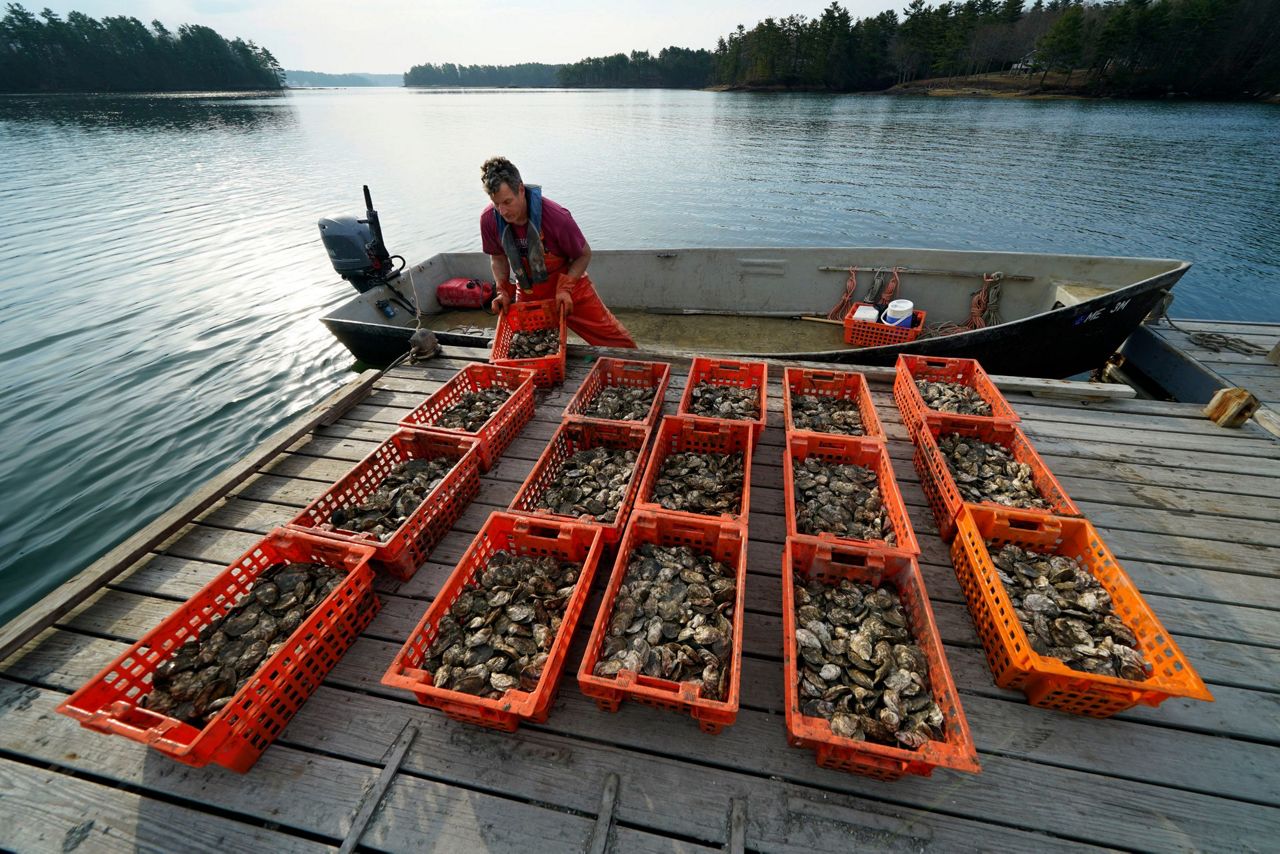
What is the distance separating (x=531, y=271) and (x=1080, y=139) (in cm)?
3693

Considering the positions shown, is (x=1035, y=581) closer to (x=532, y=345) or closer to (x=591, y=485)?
(x=591, y=485)

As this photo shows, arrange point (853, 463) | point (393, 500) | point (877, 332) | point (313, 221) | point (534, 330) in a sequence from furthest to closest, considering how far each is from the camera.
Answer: point (313, 221)
point (877, 332)
point (534, 330)
point (853, 463)
point (393, 500)

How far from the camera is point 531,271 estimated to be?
479cm

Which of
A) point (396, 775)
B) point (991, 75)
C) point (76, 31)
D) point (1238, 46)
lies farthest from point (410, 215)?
point (76, 31)

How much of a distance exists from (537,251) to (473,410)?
168 centimetres

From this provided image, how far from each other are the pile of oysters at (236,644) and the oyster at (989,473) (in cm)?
376

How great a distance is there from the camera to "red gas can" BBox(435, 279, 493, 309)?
866cm

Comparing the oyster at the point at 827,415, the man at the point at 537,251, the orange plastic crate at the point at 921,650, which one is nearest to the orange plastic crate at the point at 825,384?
the oyster at the point at 827,415

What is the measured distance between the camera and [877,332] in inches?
286

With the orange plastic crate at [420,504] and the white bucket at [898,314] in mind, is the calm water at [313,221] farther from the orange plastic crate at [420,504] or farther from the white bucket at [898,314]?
the white bucket at [898,314]

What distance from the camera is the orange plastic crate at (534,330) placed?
4.59m

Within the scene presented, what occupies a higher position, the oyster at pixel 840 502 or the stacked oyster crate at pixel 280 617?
the stacked oyster crate at pixel 280 617

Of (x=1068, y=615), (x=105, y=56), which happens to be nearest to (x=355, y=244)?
(x=1068, y=615)

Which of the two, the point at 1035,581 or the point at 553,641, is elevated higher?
the point at 553,641
